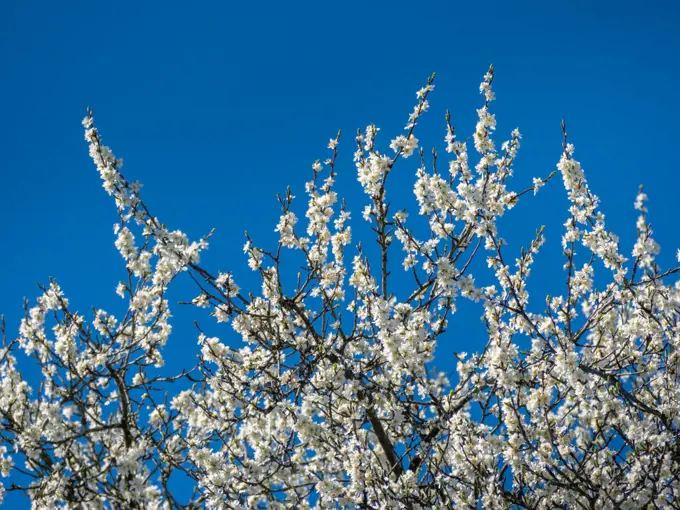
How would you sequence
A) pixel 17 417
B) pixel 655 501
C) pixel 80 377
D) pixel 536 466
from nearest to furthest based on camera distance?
pixel 655 501 → pixel 536 466 → pixel 80 377 → pixel 17 417

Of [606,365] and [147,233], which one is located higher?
[147,233]

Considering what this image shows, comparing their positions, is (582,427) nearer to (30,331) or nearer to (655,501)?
(655,501)

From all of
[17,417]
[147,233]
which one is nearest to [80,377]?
[17,417]

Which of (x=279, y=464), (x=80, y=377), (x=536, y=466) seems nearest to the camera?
(x=536, y=466)

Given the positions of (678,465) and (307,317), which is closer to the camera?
(678,465)

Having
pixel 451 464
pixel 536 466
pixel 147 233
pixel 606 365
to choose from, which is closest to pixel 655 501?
pixel 536 466

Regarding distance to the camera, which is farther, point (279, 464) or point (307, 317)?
point (307, 317)

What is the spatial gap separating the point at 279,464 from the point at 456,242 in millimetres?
2767

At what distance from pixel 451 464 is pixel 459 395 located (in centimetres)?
107

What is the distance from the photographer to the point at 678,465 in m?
5.30

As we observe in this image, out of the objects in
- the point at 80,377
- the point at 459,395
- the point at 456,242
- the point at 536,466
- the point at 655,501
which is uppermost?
the point at 80,377

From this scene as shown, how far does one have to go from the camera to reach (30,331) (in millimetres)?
6875

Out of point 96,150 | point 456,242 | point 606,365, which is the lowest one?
point 606,365

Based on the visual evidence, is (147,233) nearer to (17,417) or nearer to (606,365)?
(17,417)
